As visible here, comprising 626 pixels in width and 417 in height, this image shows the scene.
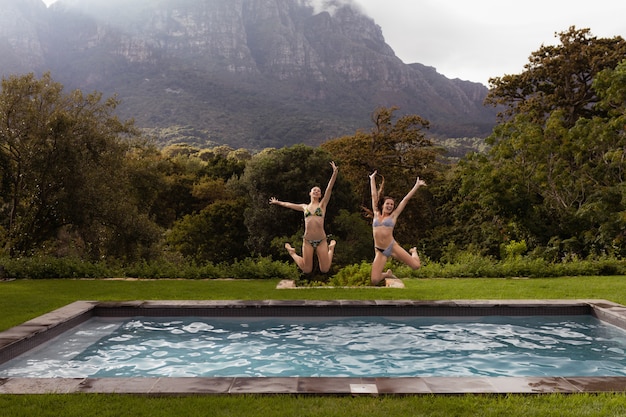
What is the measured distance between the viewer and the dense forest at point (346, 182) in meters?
19.4

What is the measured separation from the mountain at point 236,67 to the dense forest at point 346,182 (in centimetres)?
3384

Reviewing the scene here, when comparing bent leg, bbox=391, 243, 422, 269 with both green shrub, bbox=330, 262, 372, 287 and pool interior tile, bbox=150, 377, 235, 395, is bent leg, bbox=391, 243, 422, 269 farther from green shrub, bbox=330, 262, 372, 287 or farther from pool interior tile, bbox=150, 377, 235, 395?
green shrub, bbox=330, 262, 372, 287

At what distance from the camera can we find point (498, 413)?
4535 mm

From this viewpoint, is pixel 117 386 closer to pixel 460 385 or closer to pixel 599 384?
pixel 460 385

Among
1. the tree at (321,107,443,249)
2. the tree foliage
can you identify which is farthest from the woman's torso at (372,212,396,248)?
the tree at (321,107,443,249)

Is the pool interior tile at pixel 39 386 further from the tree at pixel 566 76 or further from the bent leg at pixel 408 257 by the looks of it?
the tree at pixel 566 76

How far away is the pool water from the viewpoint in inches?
298

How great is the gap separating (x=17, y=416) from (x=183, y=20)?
11791cm

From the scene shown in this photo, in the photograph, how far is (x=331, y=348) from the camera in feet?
28.5

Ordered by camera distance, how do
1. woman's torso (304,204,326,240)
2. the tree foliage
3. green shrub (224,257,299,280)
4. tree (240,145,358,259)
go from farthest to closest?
tree (240,145,358,259) < the tree foliage < green shrub (224,257,299,280) < woman's torso (304,204,326,240)

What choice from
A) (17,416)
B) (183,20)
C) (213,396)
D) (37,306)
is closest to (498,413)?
(213,396)

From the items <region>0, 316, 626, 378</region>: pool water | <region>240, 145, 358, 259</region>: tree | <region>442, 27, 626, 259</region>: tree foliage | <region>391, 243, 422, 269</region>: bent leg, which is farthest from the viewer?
<region>240, 145, 358, 259</region>: tree

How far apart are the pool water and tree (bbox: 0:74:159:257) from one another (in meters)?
10.8

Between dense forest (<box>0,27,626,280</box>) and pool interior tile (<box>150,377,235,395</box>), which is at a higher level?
Result: dense forest (<box>0,27,626,280</box>)
